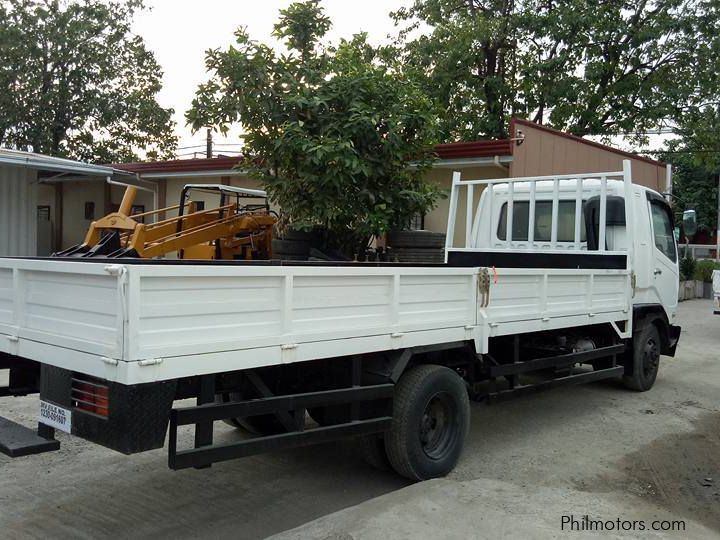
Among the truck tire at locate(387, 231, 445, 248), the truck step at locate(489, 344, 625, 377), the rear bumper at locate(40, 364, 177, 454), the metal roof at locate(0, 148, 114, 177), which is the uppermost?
the metal roof at locate(0, 148, 114, 177)

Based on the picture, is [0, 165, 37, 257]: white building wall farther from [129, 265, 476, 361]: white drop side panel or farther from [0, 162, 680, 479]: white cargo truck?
[129, 265, 476, 361]: white drop side panel

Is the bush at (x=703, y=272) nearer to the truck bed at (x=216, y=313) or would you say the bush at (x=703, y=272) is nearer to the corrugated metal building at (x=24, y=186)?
the corrugated metal building at (x=24, y=186)

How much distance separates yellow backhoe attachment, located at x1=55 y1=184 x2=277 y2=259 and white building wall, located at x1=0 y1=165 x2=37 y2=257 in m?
3.36

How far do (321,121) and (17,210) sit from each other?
8288 millimetres

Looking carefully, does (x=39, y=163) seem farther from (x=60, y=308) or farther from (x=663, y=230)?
(x=663, y=230)

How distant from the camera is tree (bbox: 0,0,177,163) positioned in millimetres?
22062

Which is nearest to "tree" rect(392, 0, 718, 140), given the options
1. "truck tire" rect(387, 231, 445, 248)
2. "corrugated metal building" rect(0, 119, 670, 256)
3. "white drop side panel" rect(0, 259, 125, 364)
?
"corrugated metal building" rect(0, 119, 670, 256)

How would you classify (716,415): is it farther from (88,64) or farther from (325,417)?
(88,64)

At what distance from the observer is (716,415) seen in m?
6.93

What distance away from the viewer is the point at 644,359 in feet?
25.5

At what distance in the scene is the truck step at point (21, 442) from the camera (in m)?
3.46

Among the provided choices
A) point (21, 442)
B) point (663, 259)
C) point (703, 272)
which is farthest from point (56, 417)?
point (703, 272)

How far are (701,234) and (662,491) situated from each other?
59.2 metres

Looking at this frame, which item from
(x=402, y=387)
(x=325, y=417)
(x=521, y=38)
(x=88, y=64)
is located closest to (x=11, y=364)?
(x=325, y=417)
